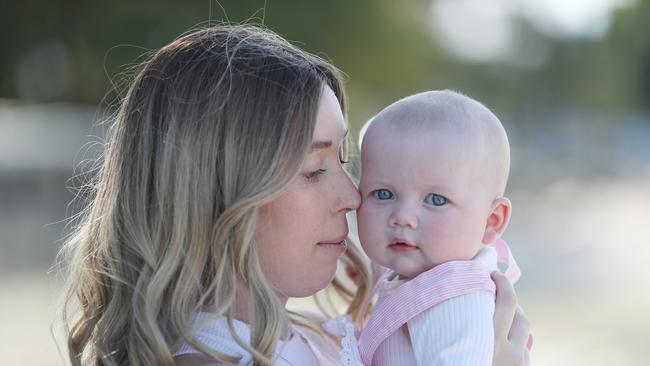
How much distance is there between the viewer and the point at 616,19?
55.8 metres

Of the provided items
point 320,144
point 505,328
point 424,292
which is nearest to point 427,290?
point 424,292

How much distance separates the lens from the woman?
265cm

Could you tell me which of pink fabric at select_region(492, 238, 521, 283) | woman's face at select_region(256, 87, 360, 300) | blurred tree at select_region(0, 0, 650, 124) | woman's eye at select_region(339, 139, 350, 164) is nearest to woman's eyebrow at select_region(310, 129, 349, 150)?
woman's face at select_region(256, 87, 360, 300)

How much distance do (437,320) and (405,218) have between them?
0.29 m

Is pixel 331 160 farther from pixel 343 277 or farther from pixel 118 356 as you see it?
pixel 343 277

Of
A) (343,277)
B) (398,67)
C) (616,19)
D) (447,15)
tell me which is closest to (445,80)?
(447,15)

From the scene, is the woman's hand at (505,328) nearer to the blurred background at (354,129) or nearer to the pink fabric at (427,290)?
the pink fabric at (427,290)

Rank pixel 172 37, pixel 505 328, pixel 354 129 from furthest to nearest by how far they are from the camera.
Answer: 1. pixel 354 129
2. pixel 172 37
3. pixel 505 328

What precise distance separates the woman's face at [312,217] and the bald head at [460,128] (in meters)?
0.14

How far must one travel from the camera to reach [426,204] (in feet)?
9.04

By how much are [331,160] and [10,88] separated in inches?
787

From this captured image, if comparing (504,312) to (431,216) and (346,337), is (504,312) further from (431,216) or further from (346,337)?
(346,337)

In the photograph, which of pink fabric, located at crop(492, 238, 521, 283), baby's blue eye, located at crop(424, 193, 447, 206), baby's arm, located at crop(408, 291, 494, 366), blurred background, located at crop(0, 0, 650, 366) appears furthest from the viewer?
blurred background, located at crop(0, 0, 650, 366)

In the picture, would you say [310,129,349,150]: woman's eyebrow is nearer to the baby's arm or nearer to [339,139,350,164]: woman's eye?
[339,139,350,164]: woman's eye
